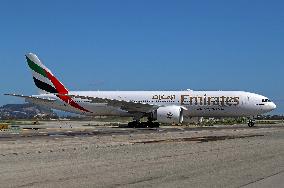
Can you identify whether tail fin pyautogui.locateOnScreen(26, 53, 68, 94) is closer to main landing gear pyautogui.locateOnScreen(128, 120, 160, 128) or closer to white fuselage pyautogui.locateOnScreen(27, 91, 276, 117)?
white fuselage pyautogui.locateOnScreen(27, 91, 276, 117)

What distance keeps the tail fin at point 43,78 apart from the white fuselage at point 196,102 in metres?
1.21

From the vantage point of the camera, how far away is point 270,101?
57.0 m

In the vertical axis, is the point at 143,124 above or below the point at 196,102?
below

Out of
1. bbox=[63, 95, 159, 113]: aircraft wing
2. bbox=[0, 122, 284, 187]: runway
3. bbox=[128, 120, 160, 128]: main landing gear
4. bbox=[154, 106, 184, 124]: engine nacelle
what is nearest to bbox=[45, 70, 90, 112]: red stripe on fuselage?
bbox=[63, 95, 159, 113]: aircraft wing

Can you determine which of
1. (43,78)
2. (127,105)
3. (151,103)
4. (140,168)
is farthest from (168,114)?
(140,168)

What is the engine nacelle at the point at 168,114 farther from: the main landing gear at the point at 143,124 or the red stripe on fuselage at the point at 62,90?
the red stripe on fuselage at the point at 62,90

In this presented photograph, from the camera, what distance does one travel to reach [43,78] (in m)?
59.3

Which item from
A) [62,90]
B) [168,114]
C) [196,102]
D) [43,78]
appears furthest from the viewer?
[43,78]

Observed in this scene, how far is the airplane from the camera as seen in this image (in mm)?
53572

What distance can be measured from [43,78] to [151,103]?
44.0 feet

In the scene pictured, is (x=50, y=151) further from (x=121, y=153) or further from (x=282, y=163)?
(x=282, y=163)

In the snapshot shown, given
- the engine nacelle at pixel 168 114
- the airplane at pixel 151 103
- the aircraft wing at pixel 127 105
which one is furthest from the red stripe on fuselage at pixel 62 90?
the engine nacelle at pixel 168 114

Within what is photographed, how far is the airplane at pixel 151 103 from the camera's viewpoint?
176 feet

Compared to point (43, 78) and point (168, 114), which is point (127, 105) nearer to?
point (168, 114)
